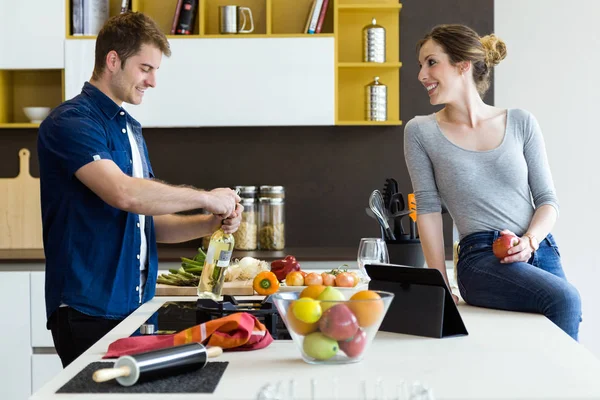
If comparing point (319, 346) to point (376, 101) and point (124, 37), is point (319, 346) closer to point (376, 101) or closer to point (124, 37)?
point (124, 37)

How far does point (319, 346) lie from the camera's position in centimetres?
149

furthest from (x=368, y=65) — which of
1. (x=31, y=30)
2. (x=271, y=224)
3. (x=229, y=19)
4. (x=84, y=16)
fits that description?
(x=31, y=30)

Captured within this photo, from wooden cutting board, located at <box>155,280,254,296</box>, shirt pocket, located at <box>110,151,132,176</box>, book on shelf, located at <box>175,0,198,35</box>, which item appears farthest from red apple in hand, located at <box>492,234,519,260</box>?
book on shelf, located at <box>175,0,198,35</box>

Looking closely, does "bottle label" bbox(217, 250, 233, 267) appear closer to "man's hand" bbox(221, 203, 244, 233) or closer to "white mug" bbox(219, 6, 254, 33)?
"man's hand" bbox(221, 203, 244, 233)

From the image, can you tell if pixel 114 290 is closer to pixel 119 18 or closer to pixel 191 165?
pixel 119 18

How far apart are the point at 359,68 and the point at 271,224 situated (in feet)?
3.17

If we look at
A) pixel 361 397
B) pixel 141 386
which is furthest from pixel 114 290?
pixel 361 397

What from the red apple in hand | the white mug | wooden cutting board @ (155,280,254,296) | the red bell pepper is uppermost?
the white mug

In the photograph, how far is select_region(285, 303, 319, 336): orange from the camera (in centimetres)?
148

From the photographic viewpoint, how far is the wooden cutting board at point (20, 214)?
14.0 ft

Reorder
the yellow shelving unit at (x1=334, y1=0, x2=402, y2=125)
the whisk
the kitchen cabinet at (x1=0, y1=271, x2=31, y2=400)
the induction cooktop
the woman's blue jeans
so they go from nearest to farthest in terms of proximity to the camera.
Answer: the induction cooktop < the woman's blue jeans < the whisk < the kitchen cabinet at (x1=0, y1=271, x2=31, y2=400) < the yellow shelving unit at (x1=334, y1=0, x2=402, y2=125)

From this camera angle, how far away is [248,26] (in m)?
4.40

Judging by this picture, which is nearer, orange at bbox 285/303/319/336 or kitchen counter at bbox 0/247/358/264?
orange at bbox 285/303/319/336

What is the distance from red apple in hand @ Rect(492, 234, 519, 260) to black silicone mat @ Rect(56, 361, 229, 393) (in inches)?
37.9
